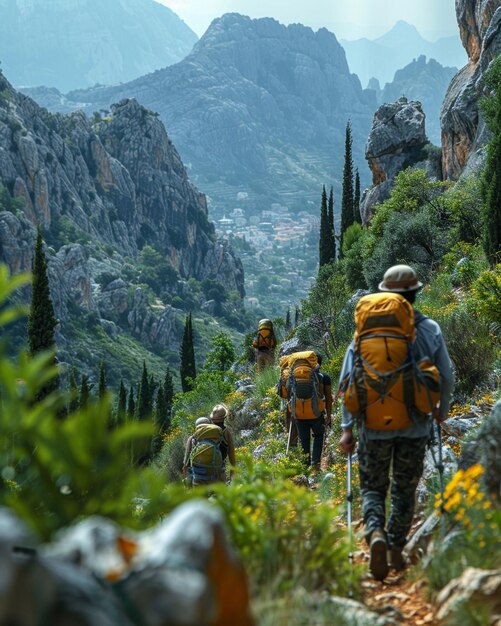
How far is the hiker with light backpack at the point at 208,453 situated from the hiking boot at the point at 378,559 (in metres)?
3.42

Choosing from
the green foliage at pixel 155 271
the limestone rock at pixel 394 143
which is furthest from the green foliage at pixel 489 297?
the green foliage at pixel 155 271

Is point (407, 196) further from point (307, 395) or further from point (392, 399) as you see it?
point (392, 399)

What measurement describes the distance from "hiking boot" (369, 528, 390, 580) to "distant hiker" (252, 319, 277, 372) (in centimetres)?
1085

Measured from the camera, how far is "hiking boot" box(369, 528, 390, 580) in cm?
430

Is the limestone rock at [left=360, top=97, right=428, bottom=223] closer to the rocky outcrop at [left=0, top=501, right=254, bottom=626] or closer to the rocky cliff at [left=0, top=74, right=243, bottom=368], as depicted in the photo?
the rocky outcrop at [left=0, top=501, right=254, bottom=626]

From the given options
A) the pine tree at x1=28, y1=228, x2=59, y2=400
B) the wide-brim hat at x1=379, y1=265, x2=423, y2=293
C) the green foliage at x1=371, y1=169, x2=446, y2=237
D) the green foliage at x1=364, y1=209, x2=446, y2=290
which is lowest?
the pine tree at x1=28, y1=228, x2=59, y2=400

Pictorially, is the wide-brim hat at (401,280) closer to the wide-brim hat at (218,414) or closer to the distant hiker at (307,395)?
the wide-brim hat at (218,414)

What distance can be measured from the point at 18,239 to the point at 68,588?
8506 centimetres

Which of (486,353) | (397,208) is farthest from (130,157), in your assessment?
(486,353)

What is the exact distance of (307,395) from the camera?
865 cm

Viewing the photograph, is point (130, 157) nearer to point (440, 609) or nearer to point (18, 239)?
point (18, 239)

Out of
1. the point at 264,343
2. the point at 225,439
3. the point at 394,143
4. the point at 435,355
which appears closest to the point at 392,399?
the point at 435,355

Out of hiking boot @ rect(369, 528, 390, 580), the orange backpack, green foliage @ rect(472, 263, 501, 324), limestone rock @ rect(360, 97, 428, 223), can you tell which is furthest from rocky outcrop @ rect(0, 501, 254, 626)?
limestone rock @ rect(360, 97, 428, 223)

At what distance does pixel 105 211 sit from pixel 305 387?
384 ft
